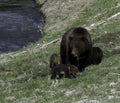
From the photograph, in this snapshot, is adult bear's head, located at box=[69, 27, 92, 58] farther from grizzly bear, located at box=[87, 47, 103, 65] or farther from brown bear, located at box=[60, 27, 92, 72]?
grizzly bear, located at box=[87, 47, 103, 65]

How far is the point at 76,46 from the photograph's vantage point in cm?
1574

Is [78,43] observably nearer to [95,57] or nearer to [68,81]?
[95,57]

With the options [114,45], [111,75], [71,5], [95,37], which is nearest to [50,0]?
[71,5]

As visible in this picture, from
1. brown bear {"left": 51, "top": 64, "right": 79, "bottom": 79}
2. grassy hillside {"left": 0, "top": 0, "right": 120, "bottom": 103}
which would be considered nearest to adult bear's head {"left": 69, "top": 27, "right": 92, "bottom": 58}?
brown bear {"left": 51, "top": 64, "right": 79, "bottom": 79}

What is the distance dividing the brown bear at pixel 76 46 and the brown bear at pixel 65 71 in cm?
40

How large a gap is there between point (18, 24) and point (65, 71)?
22.8 meters

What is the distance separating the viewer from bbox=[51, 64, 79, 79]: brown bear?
15414mm

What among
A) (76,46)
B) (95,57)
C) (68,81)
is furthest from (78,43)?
(68,81)

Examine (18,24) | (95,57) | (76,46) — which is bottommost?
(18,24)

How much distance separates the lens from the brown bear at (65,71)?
1541cm

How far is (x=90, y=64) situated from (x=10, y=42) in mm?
17071

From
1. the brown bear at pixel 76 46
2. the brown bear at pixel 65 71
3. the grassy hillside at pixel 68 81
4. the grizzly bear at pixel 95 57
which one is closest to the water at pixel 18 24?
the grassy hillside at pixel 68 81

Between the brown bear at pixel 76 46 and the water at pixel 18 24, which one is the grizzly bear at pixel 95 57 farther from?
the water at pixel 18 24

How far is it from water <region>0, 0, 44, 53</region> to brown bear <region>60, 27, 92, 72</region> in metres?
15.1
